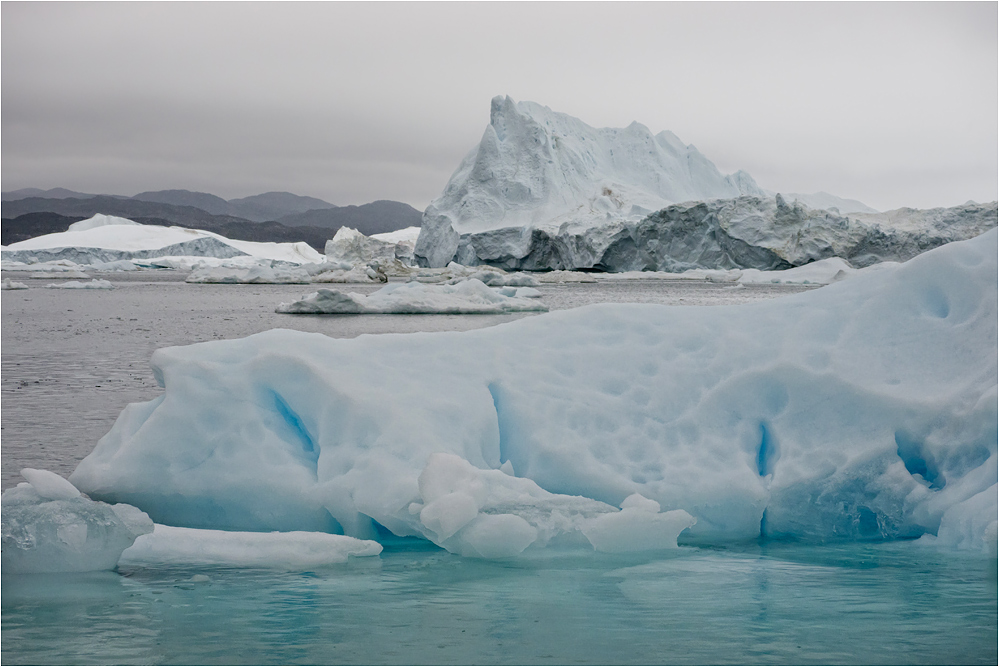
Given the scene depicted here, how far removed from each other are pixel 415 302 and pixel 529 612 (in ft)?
54.5

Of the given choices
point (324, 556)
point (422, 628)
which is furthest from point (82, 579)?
point (422, 628)

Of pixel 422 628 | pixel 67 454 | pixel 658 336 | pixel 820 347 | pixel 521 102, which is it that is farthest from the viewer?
pixel 521 102

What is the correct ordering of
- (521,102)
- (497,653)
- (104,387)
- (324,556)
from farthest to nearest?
(521,102)
(104,387)
(324,556)
(497,653)

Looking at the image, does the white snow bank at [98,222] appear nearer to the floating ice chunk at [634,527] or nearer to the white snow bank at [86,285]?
the white snow bank at [86,285]

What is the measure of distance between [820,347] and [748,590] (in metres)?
1.63

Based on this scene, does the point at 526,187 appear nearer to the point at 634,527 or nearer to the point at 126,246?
the point at 126,246

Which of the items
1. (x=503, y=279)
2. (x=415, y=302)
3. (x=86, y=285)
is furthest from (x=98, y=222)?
(x=415, y=302)

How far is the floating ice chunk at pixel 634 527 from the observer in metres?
3.70

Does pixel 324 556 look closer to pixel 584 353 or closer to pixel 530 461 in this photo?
pixel 530 461

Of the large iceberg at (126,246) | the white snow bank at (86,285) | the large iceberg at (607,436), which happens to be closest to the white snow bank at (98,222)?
the large iceberg at (126,246)

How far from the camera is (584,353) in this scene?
187 inches

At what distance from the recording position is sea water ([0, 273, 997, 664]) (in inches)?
107

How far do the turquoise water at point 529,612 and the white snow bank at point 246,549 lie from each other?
0.08 meters

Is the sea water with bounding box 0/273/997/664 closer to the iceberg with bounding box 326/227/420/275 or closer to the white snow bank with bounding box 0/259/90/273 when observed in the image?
the iceberg with bounding box 326/227/420/275
